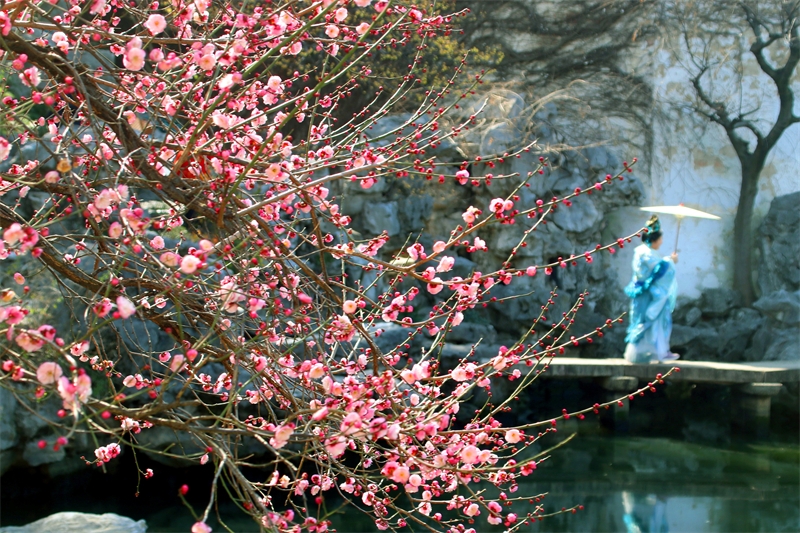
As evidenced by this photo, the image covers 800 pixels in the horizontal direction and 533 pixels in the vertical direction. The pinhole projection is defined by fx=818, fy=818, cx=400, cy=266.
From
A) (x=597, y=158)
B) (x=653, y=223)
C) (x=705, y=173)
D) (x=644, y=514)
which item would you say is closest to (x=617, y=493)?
(x=644, y=514)

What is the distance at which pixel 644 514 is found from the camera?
6.16m

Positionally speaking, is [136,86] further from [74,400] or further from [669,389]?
[669,389]

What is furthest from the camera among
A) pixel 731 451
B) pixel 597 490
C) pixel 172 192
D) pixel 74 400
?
pixel 731 451

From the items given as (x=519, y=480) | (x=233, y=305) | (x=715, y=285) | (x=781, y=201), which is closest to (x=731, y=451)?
(x=519, y=480)

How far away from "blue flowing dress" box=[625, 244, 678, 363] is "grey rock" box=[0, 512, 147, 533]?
17.2 ft

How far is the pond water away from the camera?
581cm

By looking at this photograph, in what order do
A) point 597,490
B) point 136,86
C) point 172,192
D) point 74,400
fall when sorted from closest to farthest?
point 74,400 < point 172,192 < point 136,86 < point 597,490

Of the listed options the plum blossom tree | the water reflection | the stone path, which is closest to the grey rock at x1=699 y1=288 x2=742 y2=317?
the stone path

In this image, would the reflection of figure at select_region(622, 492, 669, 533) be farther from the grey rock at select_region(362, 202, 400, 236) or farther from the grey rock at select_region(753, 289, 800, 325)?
the grey rock at select_region(753, 289, 800, 325)

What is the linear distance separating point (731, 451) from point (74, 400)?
7.43m

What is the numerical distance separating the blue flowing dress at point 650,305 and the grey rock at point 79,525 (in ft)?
17.2

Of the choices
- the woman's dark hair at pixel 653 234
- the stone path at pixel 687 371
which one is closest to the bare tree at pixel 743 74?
the stone path at pixel 687 371

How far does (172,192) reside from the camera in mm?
1945

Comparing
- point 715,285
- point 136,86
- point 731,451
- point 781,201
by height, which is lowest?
point 731,451
